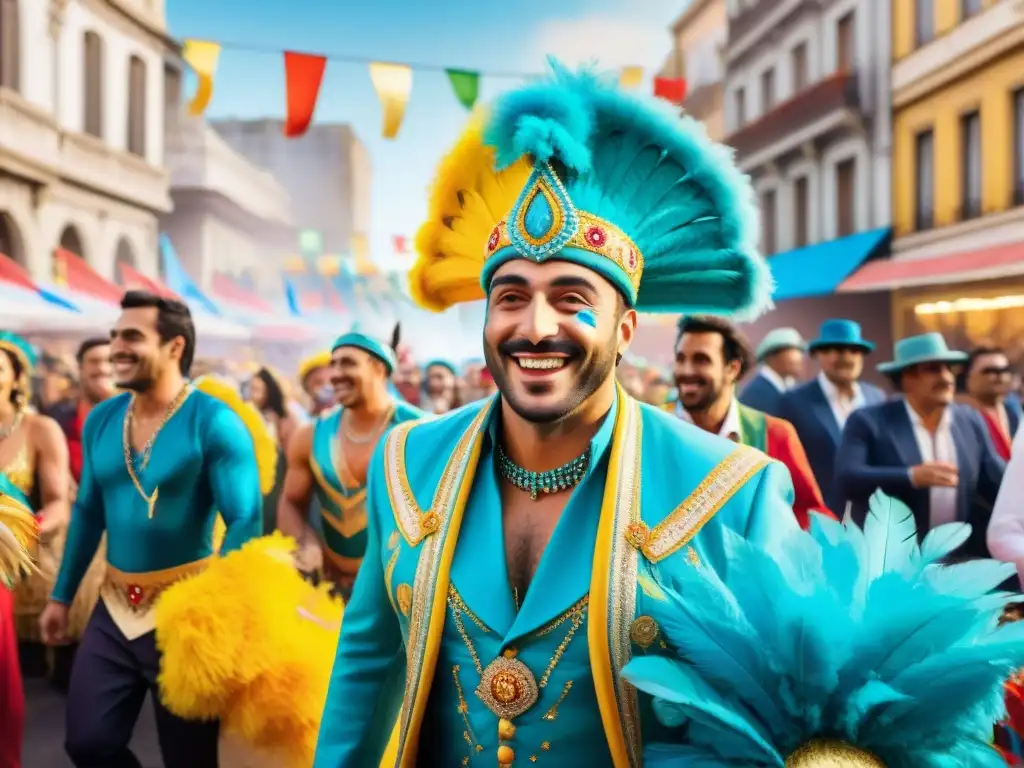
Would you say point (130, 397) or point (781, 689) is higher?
point (130, 397)

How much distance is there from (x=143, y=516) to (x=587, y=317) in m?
2.54

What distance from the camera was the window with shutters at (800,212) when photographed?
18.5m

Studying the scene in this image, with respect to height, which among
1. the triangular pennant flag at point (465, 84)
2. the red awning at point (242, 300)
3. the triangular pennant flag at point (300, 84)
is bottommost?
the red awning at point (242, 300)

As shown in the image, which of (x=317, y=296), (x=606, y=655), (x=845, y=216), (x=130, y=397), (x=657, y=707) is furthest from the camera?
(x=317, y=296)

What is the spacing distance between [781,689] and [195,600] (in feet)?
7.61

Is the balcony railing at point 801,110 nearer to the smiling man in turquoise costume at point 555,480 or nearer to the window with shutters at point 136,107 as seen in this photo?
the window with shutters at point 136,107

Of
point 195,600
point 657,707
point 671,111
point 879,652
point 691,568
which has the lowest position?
point 195,600

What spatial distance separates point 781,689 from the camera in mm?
1496

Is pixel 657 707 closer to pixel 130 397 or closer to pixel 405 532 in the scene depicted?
pixel 405 532

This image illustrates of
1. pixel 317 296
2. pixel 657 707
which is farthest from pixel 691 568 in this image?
pixel 317 296

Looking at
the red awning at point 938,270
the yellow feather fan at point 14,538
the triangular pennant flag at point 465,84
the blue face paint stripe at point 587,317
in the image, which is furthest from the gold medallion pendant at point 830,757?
the red awning at point 938,270

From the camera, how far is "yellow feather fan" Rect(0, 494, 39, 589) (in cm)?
237

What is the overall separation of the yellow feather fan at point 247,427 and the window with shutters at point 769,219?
16270mm

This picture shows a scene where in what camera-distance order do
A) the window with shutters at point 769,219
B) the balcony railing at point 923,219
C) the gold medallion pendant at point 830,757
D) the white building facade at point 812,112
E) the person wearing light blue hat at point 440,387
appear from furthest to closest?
the window with shutters at point 769,219
the white building facade at point 812,112
the balcony railing at point 923,219
the person wearing light blue hat at point 440,387
the gold medallion pendant at point 830,757
